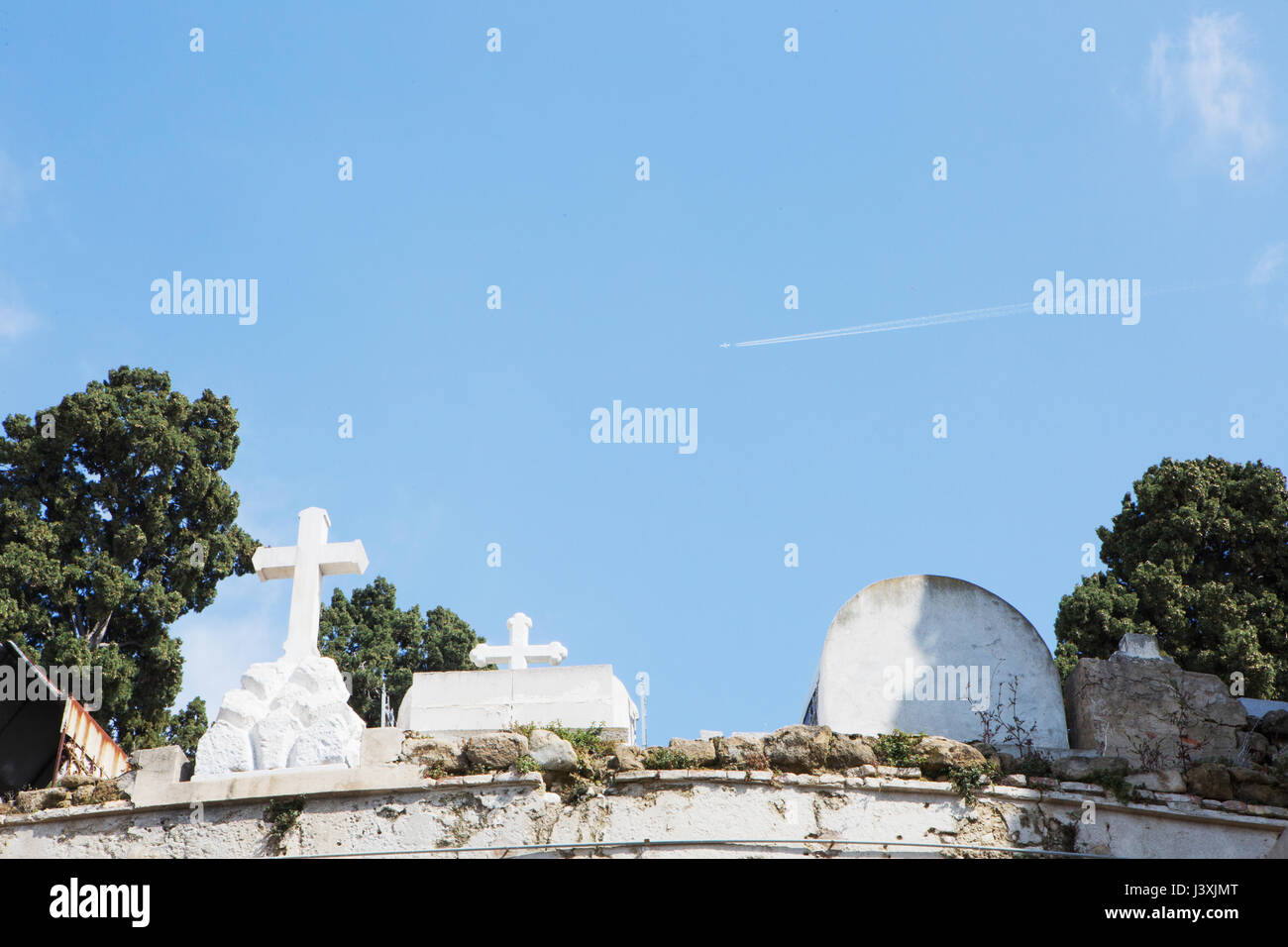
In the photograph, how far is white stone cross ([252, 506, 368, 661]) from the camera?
42.4 feet

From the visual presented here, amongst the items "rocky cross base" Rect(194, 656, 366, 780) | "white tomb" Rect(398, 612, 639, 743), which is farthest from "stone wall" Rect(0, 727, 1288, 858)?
"white tomb" Rect(398, 612, 639, 743)

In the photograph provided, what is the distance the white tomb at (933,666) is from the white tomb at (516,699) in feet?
7.79

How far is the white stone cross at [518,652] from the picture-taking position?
16.4m

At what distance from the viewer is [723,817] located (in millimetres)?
10828

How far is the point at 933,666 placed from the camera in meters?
13.0

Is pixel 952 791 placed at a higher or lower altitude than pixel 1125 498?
lower

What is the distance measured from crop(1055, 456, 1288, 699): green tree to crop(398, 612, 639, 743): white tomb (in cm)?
863

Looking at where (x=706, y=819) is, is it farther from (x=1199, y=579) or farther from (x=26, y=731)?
(x=1199, y=579)

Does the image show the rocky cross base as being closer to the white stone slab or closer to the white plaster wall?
the white plaster wall

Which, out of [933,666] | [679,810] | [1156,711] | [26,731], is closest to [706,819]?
[679,810]

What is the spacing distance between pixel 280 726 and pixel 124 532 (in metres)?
11.1

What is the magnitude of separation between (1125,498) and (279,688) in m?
15.8
